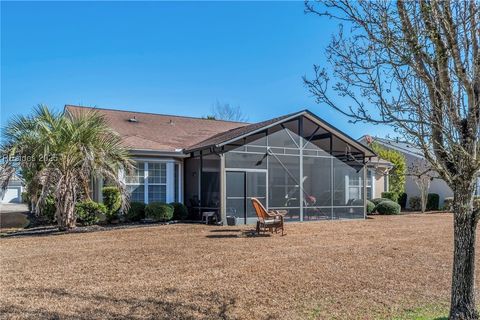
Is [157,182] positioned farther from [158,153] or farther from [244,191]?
[244,191]

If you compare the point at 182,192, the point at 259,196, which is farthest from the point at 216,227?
the point at 182,192

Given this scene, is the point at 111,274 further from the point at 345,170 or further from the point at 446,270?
the point at 345,170

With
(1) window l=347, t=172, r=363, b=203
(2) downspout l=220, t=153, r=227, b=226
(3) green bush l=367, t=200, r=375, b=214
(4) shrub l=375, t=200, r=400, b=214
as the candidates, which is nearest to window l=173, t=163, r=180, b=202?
(2) downspout l=220, t=153, r=227, b=226

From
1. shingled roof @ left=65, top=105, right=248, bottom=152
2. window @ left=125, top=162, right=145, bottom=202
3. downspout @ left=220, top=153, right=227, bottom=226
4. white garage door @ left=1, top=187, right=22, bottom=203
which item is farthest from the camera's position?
white garage door @ left=1, top=187, right=22, bottom=203

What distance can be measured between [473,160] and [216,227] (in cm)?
1086

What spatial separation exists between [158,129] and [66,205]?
910 cm

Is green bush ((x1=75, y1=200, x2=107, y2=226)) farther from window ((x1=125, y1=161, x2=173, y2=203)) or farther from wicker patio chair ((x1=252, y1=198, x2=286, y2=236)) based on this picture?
wicker patio chair ((x1=252, y1=198, x2=286, y2=236))

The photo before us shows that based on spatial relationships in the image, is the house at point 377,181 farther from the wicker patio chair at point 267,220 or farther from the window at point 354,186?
the wicker patio chair at point 267,220

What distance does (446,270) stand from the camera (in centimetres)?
701

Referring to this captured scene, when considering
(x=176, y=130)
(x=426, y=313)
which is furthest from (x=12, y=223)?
(x=426, y=313)

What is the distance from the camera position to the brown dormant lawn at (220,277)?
4867 mm

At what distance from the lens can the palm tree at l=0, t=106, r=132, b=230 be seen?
39.0 feet

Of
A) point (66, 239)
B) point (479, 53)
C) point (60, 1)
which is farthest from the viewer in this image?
point (60, 1)

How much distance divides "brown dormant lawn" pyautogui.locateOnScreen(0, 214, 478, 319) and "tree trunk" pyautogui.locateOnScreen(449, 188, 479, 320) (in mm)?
888
